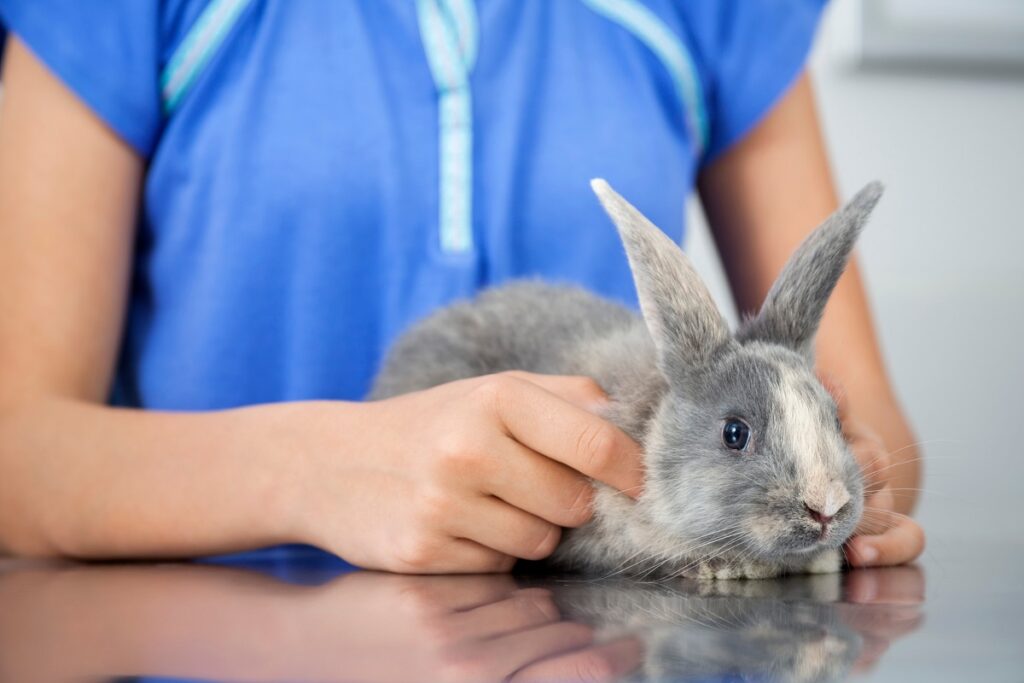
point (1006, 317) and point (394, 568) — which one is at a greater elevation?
point (1006, 317)

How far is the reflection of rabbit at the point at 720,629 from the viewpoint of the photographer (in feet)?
1.77

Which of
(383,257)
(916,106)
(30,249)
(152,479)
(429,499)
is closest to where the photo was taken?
(429,499)

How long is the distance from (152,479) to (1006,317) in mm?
2183

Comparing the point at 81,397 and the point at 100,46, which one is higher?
the point at 100,46

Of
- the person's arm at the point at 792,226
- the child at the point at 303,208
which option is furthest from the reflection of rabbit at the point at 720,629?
the person's arm at the point at 792,226

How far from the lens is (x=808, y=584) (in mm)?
894

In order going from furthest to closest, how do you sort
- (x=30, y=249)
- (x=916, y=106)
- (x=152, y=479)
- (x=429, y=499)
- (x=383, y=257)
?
1. (x=916, y=106)
2. (x=383, y=257)
3. (x=30, y=249)
4. (x=152, y=479)
5. (x=429, y=499)

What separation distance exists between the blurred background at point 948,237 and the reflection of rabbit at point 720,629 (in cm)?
172

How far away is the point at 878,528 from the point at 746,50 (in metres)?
0.75

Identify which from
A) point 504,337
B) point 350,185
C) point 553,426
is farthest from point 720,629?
point 350,185

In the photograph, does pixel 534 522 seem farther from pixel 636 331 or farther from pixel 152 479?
pixel 152 479

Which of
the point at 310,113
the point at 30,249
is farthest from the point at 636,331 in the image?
the point at 30,249

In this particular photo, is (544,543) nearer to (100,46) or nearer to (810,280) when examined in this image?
(810,280)

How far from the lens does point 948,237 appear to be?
2539 millimetres
